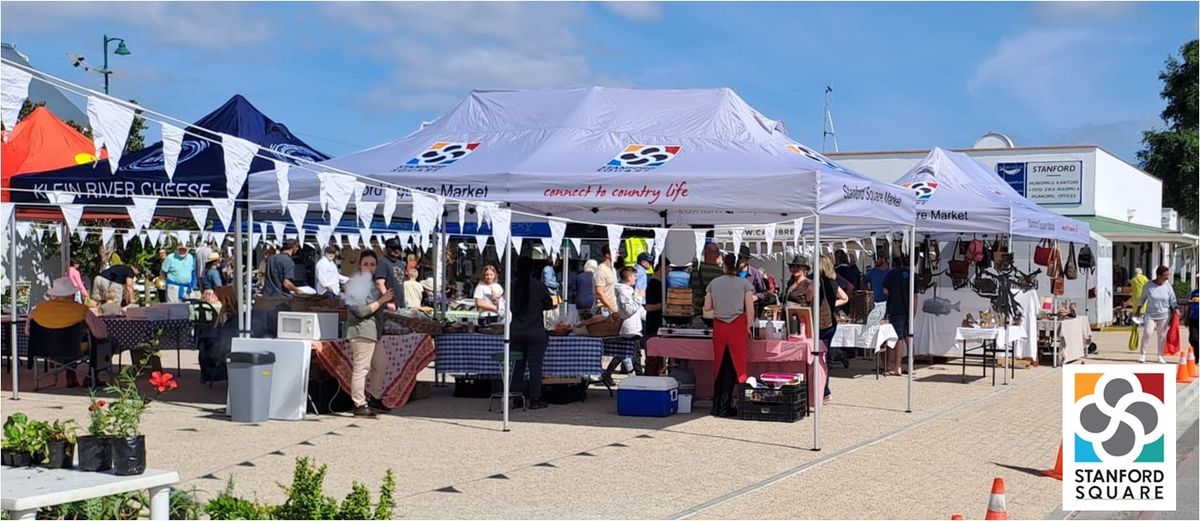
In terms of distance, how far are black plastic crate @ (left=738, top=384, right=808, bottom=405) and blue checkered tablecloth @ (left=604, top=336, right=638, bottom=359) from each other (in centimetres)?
235

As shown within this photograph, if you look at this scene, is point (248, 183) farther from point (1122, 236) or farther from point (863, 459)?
point (1122, 236)

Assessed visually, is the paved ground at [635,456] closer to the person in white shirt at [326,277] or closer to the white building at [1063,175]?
the person in white shirt at [326,277]

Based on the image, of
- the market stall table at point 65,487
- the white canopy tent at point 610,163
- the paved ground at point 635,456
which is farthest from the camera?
A: the white canopy tent at point 610,163

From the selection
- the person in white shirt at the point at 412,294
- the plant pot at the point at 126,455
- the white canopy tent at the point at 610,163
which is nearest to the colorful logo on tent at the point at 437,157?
the white canopy tent at the point at 610,163

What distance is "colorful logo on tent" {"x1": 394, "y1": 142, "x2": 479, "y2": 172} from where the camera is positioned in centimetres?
1287

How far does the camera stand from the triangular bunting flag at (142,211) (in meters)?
Result: 12.2

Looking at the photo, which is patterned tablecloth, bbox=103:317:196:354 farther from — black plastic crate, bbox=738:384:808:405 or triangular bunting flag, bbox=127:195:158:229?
black plastic crate, bbox=738:384:808:405

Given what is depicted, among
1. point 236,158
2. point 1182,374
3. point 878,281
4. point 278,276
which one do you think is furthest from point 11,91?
point 1182,374

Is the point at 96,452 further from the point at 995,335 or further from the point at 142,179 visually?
the point at 995,335

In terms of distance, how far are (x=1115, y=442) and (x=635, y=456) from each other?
11.5 ft

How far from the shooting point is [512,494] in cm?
812

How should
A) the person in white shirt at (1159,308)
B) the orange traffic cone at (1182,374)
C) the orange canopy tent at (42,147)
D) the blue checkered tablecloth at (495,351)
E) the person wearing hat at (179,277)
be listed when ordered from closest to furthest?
the blue checkered tablecloth at (495,351), the orange canopy tent at (42,147), the orange traffic cone at (1182,374), the person in white shirt at (1159,308), the person wearing hat at (179,277)

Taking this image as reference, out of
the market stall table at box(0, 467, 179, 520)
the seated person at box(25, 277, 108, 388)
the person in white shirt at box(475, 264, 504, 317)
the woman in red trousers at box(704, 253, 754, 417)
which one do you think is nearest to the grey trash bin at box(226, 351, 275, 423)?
the seated person at box(25, 277, 108, 388)

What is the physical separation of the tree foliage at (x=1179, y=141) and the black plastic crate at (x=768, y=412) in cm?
4246
